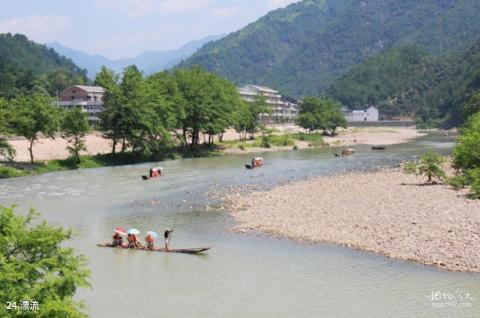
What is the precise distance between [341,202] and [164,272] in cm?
1954

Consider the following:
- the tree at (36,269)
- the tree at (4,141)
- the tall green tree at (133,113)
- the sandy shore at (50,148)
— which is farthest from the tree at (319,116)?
the tree at (36,269)

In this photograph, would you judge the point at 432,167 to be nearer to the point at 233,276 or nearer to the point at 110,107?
the point at 233,276

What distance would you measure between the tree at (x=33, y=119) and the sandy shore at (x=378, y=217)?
34.0 meters

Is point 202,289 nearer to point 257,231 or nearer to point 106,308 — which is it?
point 106,308

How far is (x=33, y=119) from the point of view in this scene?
74.4m

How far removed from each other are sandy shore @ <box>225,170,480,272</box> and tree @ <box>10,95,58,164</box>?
111ft

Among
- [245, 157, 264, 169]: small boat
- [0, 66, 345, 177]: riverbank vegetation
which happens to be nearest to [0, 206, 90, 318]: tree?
[0, 66, 345, 177]: riverbank vegetation

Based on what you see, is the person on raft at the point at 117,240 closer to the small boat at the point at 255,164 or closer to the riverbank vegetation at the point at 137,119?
the riverbank vegetation at the point at 137,119

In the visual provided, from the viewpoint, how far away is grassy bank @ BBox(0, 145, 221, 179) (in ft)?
230

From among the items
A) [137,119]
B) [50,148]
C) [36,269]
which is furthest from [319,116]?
[36,269]

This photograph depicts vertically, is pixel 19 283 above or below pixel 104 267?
above

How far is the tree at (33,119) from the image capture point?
73.8m

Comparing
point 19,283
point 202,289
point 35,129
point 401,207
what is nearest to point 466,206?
point 401,207

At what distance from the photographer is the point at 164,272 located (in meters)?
28.5
